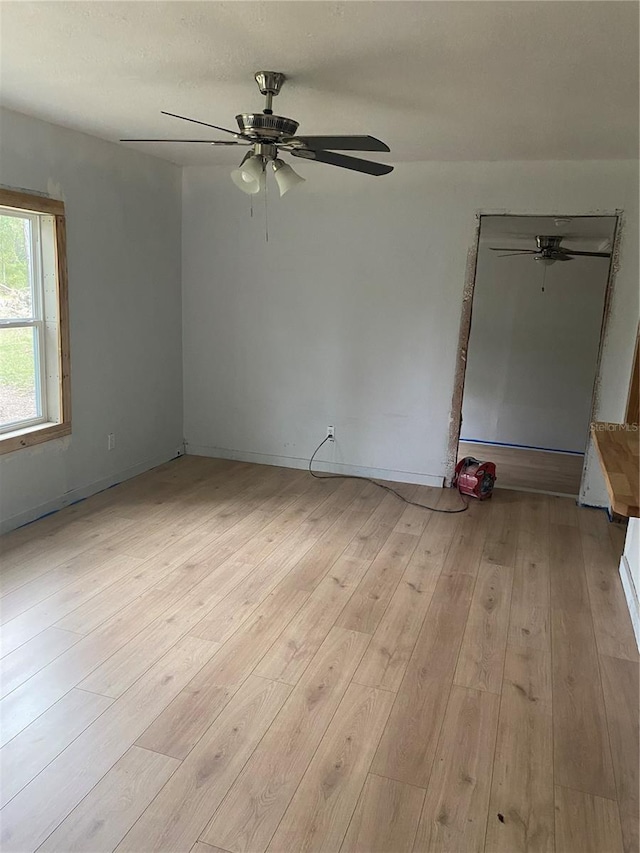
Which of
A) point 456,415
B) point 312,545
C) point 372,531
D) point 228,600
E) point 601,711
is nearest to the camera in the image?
point 601,711

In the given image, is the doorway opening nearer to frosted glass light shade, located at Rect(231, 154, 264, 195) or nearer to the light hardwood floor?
the light hardwood floor

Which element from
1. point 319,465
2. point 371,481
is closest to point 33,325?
point 319,465

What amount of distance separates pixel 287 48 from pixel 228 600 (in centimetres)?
247

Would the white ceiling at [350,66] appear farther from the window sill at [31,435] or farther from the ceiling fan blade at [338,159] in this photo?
the window sill at [31,435]

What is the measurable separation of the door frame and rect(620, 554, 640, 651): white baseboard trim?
4.20 feet

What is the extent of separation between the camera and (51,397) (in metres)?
4.05

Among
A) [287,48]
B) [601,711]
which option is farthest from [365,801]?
[287,48]

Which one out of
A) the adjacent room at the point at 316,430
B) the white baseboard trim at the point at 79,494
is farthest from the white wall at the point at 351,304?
the white baseboard trim at the point at 79,494

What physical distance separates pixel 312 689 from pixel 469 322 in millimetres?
3152

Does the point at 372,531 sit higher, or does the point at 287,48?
the point at 287,48

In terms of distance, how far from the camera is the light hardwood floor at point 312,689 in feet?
5.96

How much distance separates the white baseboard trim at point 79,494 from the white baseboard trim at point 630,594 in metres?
3.52

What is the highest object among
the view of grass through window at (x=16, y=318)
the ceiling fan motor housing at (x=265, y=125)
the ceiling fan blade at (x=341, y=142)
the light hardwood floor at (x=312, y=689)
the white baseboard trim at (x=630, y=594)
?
the ceiling fan motor housing at (x=265, y=125)

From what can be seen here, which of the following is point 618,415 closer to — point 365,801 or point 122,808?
point 365,801
